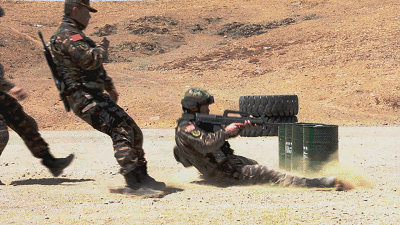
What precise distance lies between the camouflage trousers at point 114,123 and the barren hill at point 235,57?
929cm

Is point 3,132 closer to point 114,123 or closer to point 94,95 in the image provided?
point 94,95

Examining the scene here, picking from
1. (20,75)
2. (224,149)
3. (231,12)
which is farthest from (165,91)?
(231,12)

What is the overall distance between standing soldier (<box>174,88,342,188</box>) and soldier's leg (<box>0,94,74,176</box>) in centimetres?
150

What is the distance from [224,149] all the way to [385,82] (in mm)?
14980

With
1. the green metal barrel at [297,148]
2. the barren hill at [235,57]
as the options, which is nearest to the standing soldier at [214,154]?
the green metal barrel at [297,148]

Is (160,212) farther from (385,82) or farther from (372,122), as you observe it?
(385,82)

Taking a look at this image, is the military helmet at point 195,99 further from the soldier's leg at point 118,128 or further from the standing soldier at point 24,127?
the standing soldier at point 24,127

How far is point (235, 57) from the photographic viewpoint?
26.7 m

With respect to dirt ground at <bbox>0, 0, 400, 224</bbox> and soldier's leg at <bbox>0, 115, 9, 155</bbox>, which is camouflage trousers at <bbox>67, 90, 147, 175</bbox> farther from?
soldier's leg at <bbox>0, 115, 9, 155</bbox>

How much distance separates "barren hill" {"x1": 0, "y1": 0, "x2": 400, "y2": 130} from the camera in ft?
54.3

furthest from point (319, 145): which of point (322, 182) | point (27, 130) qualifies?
point (27, 130)

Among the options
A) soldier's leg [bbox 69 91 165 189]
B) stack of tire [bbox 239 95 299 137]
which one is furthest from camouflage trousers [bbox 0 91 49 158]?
stack of tire [bbox 239 95 299 137]

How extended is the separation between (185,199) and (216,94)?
15402 millimetres

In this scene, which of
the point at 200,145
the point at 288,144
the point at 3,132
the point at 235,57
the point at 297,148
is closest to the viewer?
the point at 200,145
